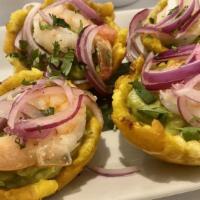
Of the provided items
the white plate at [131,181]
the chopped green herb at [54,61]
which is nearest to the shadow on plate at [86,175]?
the white plate at [131,181]

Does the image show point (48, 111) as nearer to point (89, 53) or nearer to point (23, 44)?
point (89, 53)

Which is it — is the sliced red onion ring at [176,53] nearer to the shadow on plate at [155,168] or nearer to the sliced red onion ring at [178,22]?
the sliced red onion ring at [178,22]

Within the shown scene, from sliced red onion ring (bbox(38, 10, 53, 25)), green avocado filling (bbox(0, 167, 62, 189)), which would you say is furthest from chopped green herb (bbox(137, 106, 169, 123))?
sliced red onion ring (bbox(38, 10, 53, 25))

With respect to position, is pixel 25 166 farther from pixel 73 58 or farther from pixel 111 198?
pixel 73 58

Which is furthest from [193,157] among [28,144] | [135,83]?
[28,144]

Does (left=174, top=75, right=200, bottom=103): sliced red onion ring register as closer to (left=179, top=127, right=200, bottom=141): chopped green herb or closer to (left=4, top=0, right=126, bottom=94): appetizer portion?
(left=179, top=127, right=200, bottom=141): chopped green herb
